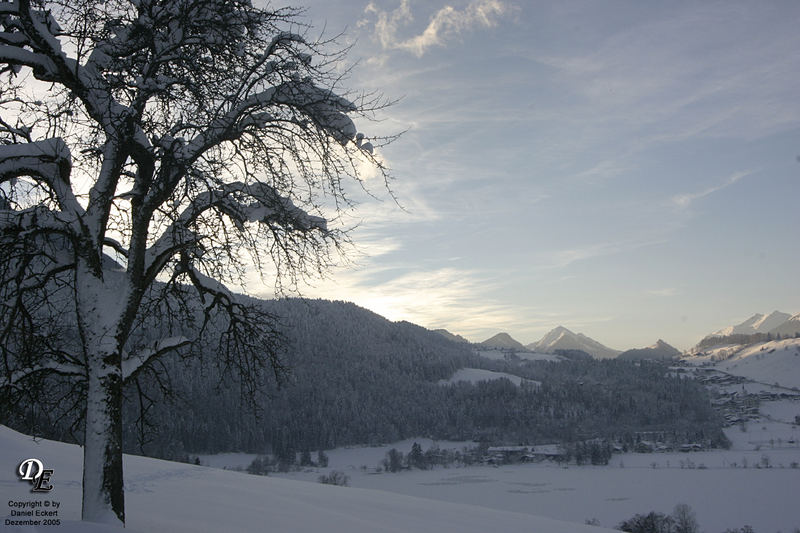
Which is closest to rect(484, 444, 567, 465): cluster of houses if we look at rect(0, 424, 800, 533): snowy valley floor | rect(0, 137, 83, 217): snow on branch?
rect(0, 424, 800, 533): snowy valley floor

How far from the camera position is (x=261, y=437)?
411 ft

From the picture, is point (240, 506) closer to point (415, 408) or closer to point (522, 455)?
point (522, 455)

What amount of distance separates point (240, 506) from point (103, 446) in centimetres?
439

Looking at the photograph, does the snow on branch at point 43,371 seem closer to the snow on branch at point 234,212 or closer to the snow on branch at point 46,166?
the snow on branch at point 234,212

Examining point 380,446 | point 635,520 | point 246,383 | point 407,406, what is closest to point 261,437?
point 380,446

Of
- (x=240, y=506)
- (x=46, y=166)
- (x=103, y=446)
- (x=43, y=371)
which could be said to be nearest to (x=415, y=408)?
(x=240, y=506)

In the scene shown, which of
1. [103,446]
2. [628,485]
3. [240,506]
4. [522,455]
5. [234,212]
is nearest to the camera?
[103,446]

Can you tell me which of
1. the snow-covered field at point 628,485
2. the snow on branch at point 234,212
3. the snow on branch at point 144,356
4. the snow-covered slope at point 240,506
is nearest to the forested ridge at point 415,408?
the snow-covered field at point 628,485

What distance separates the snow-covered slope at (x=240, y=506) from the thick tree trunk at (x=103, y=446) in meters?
0.41

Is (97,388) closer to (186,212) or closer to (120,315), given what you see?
(120,315)

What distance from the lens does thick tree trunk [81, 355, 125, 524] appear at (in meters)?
5.58

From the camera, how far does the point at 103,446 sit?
5691mm

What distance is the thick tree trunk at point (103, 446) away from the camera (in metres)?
5.58

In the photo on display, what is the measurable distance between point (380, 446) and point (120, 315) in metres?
151
